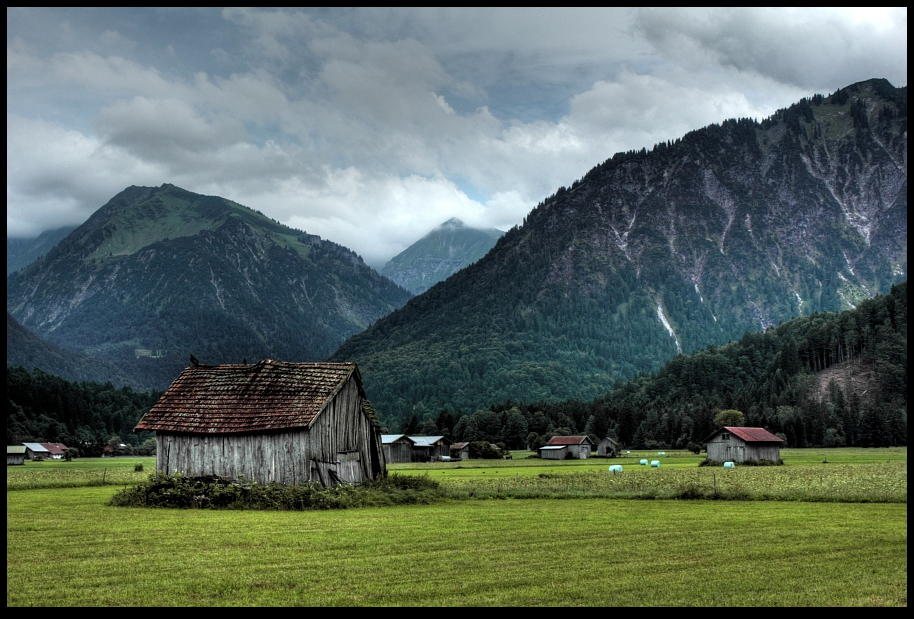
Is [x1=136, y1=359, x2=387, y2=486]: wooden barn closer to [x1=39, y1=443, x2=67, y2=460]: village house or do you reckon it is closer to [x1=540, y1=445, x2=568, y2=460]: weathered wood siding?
[x1=540, y1=445, x2=568, y2=460]: weathered wood siding

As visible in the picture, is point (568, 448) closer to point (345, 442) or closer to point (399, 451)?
point (399, 451)

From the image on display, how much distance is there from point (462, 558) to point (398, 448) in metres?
109

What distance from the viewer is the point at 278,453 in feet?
139

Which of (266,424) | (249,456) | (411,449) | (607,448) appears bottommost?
(607,448)

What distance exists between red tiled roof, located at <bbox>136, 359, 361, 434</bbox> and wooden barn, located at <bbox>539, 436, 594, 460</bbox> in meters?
87.3

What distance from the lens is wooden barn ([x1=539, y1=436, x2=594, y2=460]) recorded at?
426ft

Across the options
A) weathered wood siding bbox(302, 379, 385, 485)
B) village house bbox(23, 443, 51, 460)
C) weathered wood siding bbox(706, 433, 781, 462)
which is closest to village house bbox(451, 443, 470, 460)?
weathered wood siding bbox(706, 433, 781, 462)

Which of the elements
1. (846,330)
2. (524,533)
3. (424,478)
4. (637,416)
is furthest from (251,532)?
(846,330)

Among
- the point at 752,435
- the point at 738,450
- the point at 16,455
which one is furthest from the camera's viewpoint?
the point at 16,455

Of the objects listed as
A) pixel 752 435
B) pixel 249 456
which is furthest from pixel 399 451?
pixel 249 456

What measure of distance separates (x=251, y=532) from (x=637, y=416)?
150 meters

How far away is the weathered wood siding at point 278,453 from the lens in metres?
42.4

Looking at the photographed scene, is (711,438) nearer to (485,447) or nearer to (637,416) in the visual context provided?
(485,447)

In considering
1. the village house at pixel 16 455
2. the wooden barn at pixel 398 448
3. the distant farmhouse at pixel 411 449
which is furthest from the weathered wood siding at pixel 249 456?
the village house at pixel 16 455
